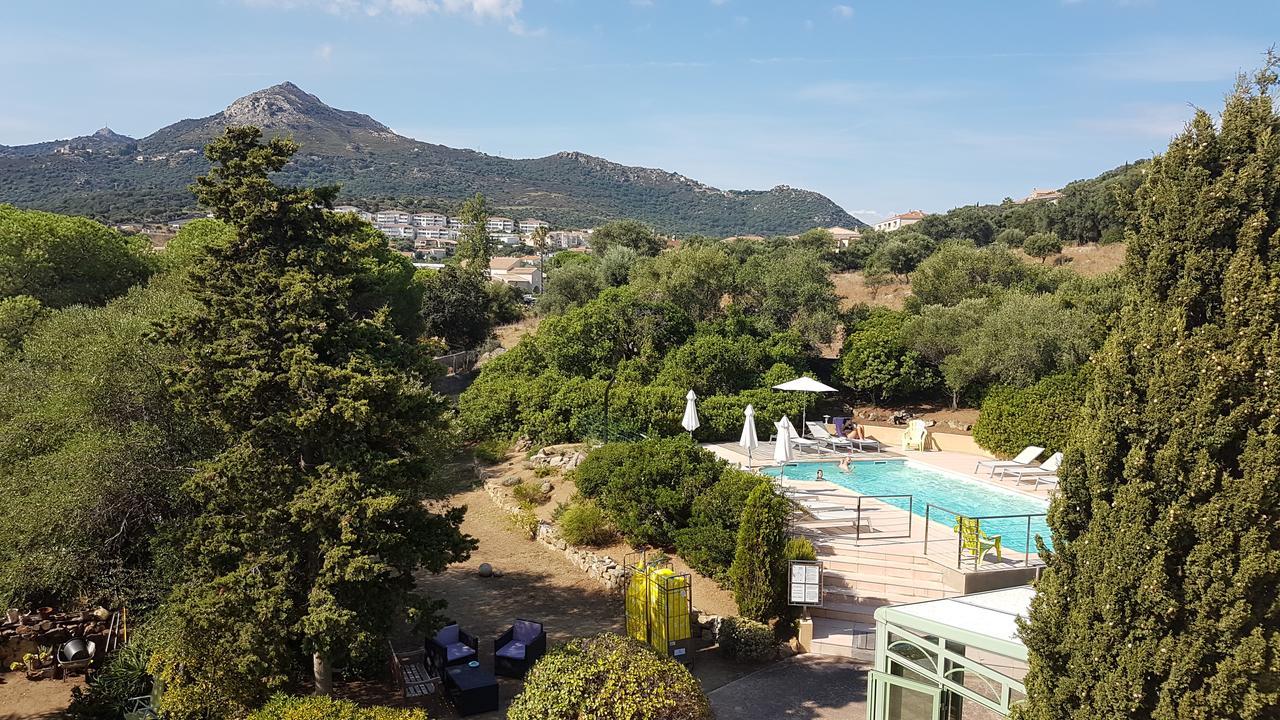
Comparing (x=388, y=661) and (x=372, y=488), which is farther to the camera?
(x=388, y=661)

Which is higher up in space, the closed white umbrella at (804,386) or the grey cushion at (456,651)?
the closed white umbrella at (804,386)

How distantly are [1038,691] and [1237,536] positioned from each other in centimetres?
208

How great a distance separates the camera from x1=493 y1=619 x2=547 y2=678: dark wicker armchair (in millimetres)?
10469

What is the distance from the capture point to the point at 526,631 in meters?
10.9

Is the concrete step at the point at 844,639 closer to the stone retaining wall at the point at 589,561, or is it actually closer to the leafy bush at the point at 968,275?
the stone retaining wall at the point at 589,561

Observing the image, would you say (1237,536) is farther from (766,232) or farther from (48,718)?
(766,232)

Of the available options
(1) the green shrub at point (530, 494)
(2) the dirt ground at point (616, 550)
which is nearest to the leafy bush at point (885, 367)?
(2) the dirt ground at point (616, 550)

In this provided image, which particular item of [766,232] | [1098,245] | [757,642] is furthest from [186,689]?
[766,232]

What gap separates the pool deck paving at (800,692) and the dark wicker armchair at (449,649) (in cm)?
340

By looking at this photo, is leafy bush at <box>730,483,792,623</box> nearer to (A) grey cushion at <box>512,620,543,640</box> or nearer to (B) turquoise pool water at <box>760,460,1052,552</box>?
(A) grey cushion at <box>512,620,543,640</box>

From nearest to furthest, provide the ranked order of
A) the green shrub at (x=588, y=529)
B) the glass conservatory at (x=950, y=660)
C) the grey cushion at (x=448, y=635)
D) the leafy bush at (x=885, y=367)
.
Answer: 1. the glass conservatory at (x=950, y=660)
2. the grey cushion at (x=448, y=635)
3. the green shrub at (x=588, y=529)
4. the leafy bush at (x=885, y=367)

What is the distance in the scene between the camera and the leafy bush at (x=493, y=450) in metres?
22.4

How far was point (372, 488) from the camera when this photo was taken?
8617 mm

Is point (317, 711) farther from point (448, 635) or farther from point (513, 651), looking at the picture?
point (513, 651)
